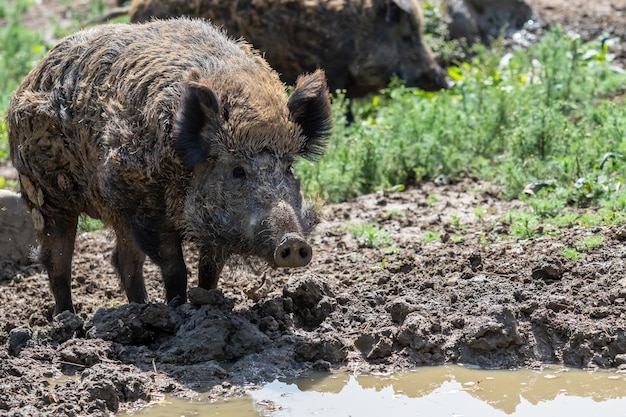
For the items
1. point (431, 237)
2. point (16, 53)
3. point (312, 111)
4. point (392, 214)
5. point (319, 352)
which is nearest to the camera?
point (319, 352)

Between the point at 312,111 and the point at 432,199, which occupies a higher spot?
the point at 312,111

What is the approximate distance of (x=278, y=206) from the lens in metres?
5.76

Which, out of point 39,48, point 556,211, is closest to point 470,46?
point 39,48

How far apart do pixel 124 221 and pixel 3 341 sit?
985 mm

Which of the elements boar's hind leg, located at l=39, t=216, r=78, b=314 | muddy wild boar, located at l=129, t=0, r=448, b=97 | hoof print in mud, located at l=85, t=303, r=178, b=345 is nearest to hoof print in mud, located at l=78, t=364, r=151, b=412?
hoof print in mud, located at l=85, t=303, r=178, b=345

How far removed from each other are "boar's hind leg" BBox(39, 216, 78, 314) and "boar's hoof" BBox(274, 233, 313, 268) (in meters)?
2.03

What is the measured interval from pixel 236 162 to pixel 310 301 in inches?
37.4

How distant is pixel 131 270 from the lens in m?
6.83

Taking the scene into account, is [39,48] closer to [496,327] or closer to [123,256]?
[123,256]

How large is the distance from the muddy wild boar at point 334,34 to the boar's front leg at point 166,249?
5.81 metres

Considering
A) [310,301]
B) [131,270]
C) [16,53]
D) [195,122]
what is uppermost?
[195,122]

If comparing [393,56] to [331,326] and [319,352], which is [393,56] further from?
[319,352]

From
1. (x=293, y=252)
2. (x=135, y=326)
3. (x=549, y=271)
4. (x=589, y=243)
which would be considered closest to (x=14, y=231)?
(x=135, y=326)

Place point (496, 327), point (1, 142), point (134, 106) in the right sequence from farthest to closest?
point (1, 142), point (134, 106), point (496, 327)
